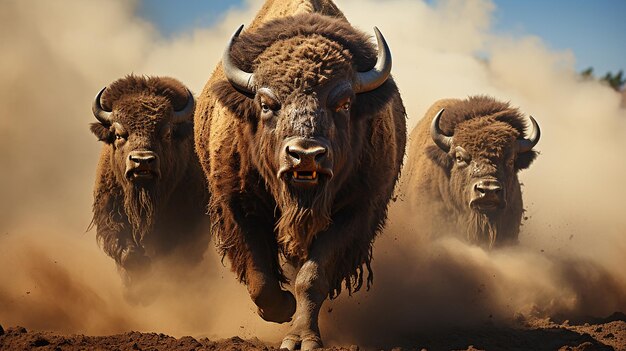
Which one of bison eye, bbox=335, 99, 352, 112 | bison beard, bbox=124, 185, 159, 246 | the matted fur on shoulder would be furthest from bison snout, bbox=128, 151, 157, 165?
bison eye, bbox=335, 99, 352, 112

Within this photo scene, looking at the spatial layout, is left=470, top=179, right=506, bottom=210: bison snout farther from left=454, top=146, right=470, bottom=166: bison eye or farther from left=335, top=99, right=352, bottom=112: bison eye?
left=335, top=99, right=352, bottom=112: bison eye

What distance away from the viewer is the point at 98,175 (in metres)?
11.4

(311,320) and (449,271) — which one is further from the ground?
(449,271)

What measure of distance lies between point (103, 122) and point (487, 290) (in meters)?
4.54

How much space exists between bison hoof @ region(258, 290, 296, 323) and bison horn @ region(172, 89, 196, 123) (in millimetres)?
4507

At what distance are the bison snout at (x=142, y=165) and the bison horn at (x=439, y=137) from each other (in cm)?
364

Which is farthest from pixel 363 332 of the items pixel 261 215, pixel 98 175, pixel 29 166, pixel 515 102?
pixel 515 102

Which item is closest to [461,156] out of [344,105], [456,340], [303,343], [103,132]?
[103,132]

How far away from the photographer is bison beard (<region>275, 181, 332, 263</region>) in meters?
6.71

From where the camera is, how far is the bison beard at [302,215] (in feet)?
22.0

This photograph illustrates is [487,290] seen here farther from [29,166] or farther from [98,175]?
[29,166]

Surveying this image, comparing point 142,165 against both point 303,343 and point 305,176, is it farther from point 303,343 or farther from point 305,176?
point 303,343

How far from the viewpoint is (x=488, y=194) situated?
38.1 ft

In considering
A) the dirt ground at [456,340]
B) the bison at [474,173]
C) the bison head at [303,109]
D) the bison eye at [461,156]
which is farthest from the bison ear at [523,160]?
the bison head at [303,109]
